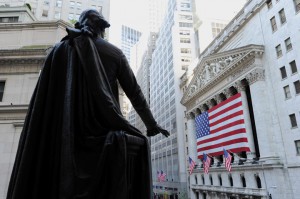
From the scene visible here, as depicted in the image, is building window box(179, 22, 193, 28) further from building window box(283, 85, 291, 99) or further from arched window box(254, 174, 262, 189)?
arched window box(254, 174, 262, 189)

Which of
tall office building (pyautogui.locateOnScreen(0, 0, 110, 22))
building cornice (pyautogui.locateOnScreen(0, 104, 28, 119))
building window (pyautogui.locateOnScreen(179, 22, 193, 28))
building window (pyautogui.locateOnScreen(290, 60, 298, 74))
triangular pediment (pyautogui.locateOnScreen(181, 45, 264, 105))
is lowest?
building cornice (pyautogui.locateOnScreen(0, 104, 28, 119))

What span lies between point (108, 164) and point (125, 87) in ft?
3.67

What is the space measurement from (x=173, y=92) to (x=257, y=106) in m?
38.8

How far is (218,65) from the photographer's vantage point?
47.5m

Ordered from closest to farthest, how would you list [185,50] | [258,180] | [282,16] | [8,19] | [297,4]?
[8,19]
[297,4]
[282,16]
[258,180]
[185,50]

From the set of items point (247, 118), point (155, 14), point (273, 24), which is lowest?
point (247, 118)

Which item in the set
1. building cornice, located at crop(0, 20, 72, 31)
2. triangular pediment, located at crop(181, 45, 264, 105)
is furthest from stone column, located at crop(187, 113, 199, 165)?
building cornice, located at crop(0, 20, 72, 31)

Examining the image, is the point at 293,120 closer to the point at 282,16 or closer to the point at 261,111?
the point at 261,111

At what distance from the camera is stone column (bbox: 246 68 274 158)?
35.0m

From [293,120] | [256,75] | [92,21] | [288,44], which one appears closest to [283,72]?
[288,44]

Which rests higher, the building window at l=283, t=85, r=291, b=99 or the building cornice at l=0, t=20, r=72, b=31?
the building cornice at l=0, t=20, r=72, b=31

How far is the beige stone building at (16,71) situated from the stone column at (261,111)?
26518 millimetres

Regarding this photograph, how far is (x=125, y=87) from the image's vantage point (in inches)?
140

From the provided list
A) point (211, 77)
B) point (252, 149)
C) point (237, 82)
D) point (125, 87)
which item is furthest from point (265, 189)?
point (125, 87)
